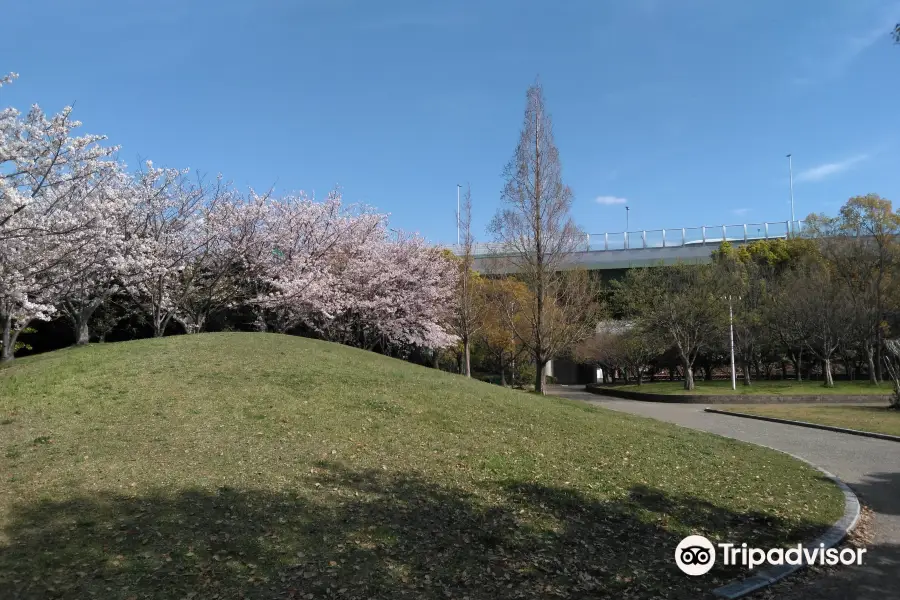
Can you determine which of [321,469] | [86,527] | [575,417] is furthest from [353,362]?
[86,527]

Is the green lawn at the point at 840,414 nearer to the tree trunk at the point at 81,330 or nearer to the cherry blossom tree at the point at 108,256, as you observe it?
the cherry blossom tree at the point at 108,256

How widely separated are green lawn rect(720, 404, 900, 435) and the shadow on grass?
11.8 metres

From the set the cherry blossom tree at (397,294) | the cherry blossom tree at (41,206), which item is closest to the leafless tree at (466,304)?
the cherry blossom tree at (397,294)

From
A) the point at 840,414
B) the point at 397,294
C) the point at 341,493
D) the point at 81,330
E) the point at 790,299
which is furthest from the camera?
the point at 790,299

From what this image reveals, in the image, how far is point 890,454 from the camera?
39.2 feet

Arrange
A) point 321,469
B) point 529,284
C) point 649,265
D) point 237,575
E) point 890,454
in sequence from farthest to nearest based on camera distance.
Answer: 1. point 649,265
2. point 529,284
3. point 890,454
4. point 321,469
5. point 237,575

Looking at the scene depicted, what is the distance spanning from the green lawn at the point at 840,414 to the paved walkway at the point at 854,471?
1026 mm

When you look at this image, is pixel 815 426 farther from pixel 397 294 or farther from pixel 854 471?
pixel 397 294

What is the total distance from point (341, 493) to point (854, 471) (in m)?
8.90

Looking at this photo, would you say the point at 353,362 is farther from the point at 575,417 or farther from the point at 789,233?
the point at 789,233

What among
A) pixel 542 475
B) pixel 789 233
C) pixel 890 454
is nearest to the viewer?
pixel 542 475

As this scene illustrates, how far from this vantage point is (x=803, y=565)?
17.9 feet

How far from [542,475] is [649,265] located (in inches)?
1244

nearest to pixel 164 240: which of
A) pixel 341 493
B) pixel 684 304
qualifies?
pixel 341 493
